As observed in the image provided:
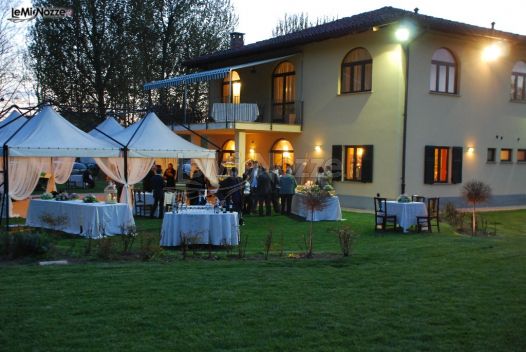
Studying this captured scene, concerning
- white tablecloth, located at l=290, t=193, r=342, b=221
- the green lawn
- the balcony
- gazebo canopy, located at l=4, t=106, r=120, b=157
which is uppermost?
the balcony

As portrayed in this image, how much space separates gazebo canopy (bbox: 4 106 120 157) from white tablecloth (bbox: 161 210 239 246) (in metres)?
4.67

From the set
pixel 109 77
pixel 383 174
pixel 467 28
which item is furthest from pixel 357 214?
pixel 109 77

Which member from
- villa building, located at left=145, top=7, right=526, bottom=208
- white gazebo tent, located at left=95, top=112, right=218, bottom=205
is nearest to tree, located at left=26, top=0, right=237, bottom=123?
villa building, located at left=145, top=7, right=526, bottom=208

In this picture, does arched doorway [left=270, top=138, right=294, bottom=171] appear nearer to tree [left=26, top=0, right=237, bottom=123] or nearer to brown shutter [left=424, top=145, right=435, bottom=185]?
brown shutter [left=424, top=145, right=435, bottom=185]

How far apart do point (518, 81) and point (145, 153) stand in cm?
1578

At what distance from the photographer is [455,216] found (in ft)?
47.7

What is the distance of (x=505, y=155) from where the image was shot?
2220 centimetres

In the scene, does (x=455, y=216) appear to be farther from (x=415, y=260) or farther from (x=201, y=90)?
(x=201, y=90)

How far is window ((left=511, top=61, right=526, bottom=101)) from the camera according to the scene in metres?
22.3

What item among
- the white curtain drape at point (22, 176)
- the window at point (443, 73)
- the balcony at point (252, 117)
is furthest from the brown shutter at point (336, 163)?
the white curtain drape at point (22, 176)

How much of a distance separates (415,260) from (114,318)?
529cm

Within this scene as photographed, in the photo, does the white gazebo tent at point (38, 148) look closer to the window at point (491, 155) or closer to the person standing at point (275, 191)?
the person standing at point (275, 191)

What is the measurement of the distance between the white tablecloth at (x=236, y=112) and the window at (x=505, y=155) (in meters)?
9.96

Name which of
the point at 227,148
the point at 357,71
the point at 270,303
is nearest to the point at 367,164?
the point at 357,71
